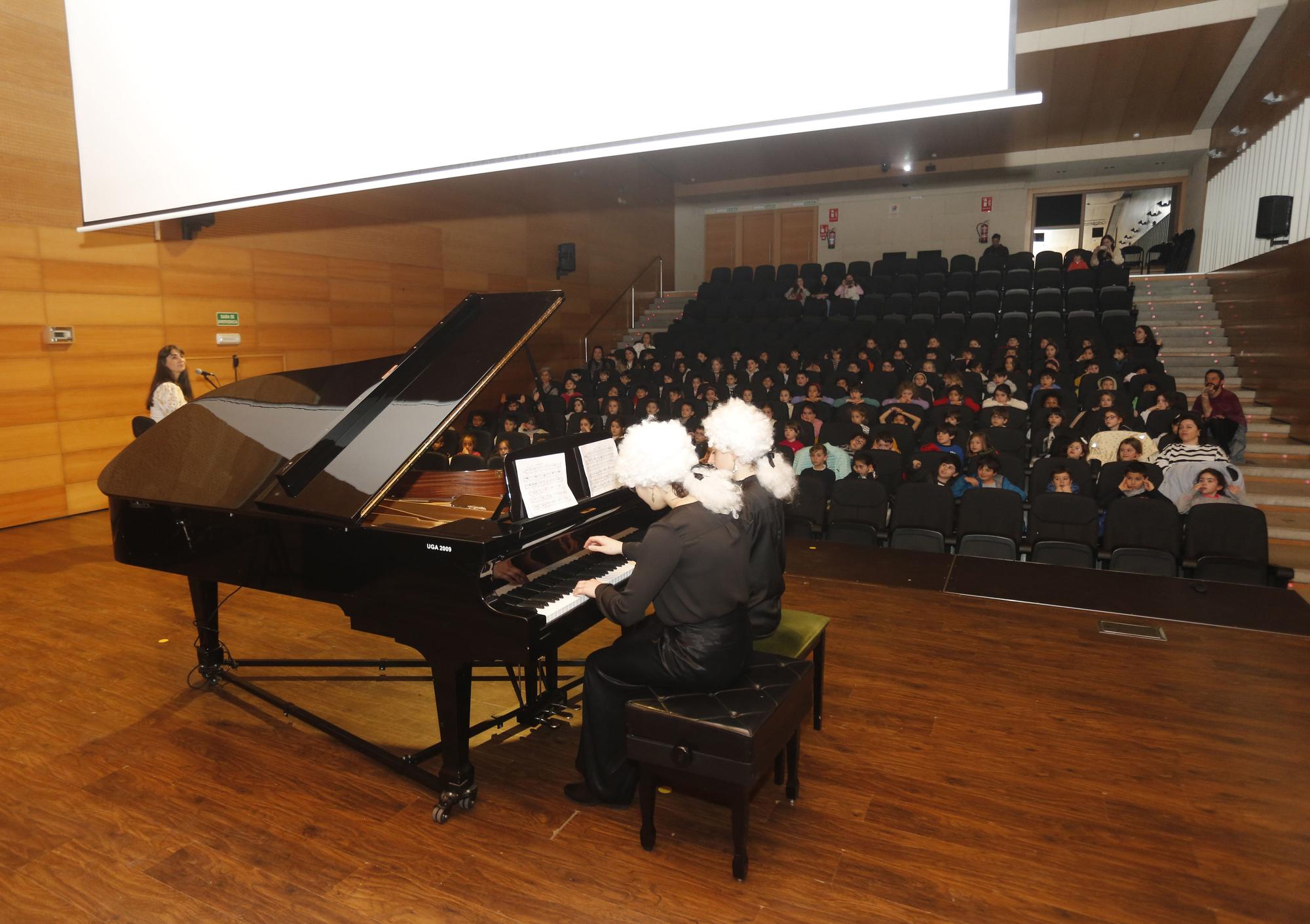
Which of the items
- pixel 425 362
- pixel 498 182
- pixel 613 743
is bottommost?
pixel 613 743

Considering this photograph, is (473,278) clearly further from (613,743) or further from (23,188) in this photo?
(613,743)

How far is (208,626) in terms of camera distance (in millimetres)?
3131

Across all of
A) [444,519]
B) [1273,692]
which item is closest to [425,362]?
[444,519]

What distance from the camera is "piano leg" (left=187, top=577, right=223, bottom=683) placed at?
3.04 m

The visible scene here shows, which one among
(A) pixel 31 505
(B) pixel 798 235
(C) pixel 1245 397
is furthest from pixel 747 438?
(B) pixel 798 235

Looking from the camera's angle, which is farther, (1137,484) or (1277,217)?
(1277,217)

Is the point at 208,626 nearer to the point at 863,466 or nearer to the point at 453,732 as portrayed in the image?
the point at 453,732

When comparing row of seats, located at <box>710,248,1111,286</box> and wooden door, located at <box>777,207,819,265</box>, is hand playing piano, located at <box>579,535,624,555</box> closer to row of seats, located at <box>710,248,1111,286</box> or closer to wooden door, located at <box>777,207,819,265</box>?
row of seats, located at <box>710,248,1111,286</box>

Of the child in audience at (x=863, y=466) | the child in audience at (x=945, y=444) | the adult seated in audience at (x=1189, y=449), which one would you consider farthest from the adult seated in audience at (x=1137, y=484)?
the child in audience at (x=863, y=466)

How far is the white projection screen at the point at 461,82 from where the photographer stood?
204cm

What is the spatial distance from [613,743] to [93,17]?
14.1 feet

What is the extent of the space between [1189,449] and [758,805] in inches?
174

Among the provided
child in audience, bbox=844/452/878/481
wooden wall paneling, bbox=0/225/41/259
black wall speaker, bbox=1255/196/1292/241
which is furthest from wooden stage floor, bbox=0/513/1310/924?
black wall speaker, bbox=1255/196/1292/241

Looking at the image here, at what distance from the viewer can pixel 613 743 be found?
2316 mm
